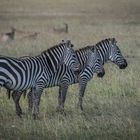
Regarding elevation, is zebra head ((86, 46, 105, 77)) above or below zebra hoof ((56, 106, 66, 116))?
above

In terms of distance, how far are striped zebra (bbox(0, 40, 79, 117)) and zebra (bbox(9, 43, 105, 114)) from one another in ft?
0.49

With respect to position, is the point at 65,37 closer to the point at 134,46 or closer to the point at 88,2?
the point at 134,46

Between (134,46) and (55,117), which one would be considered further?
(134,46)

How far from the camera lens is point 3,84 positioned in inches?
400

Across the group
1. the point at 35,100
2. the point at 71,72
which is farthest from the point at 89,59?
the point at 35,100

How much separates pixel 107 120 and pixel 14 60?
6.69 feet

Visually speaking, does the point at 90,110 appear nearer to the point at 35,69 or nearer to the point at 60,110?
the point at 60,110

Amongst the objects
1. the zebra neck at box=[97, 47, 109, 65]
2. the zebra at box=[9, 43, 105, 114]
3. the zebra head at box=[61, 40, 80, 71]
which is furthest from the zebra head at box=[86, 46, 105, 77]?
the zebra head at box=[61, 40, 80, 71]

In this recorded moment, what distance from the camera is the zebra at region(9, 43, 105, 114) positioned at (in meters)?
11.0

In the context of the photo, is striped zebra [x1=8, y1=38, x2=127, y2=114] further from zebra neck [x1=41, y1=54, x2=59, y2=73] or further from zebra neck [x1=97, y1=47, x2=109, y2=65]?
zebra neck [x1=41, y1=54, x2=59, y2=73]

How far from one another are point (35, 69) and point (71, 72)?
1.01 m

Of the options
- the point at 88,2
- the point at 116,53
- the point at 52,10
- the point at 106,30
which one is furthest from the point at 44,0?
the point at 116,53

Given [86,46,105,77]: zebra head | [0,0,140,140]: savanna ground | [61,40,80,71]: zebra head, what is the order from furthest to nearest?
1. [86,46,105,77]: zebra head
2. [61,40,80,71]: zebra head
3. [0,0,140,140]: savanna ground

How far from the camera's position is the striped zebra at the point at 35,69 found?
10.2 meters
